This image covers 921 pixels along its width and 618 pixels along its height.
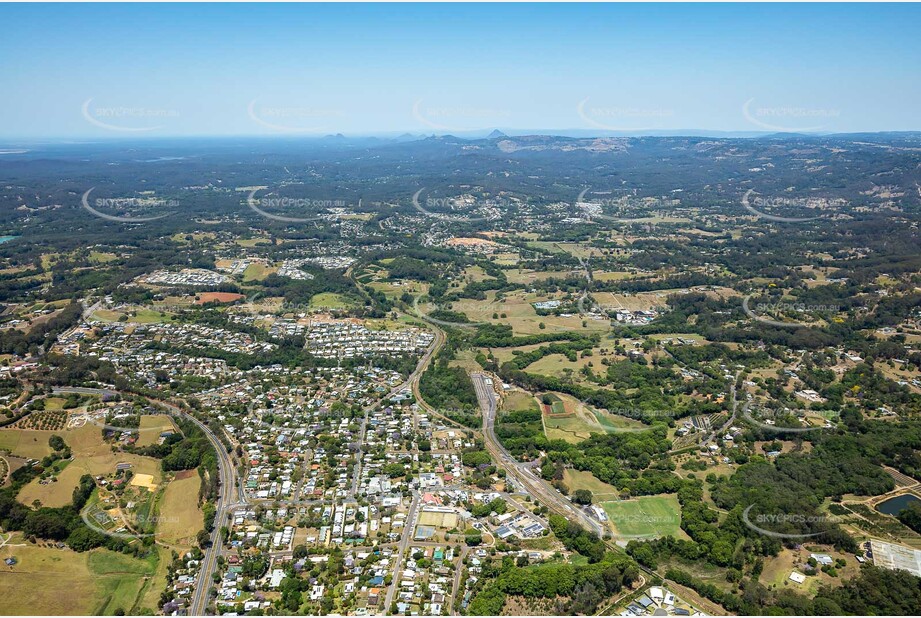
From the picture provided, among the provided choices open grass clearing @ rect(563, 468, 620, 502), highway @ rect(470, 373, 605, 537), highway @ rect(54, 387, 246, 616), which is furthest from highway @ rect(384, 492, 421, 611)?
open grass clearing @ rect(563, 468, 620, 502)

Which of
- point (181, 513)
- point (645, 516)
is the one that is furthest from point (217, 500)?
point (645, 516)

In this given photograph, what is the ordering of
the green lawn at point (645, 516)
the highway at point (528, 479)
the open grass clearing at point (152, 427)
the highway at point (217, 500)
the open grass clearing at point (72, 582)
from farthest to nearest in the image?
the open grass clearing at point (152, 427) < the highway at point (528, 479) < the green lawn at point (645, 516) < the highway at point (217, 500) < the open grass clearing at point (72, 582)

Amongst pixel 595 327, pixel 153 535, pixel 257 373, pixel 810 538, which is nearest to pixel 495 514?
pixel 810 538

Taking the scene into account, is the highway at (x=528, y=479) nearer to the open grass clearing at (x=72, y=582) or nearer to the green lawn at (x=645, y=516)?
the green lawn at (x=645, y=516)

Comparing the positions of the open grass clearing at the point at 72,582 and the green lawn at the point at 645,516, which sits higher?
the green lawn at the point at 645,516

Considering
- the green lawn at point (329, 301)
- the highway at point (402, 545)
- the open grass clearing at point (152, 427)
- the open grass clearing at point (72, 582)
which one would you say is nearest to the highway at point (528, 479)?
the highway at point (402, 545)

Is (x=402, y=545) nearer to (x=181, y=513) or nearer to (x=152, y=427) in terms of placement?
(x=181, y=513)

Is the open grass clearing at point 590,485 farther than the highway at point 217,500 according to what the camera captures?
Yes

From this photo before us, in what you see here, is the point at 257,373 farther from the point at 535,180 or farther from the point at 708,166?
the point at 708,166
